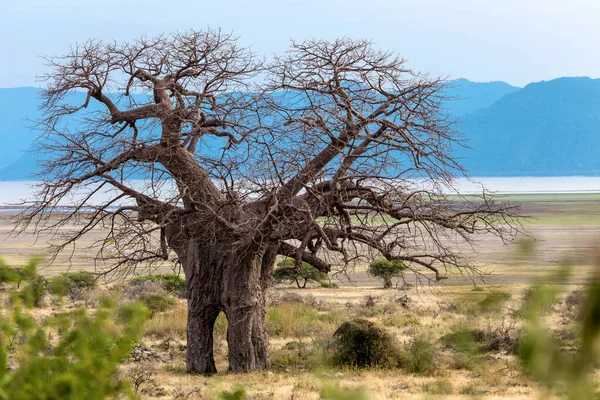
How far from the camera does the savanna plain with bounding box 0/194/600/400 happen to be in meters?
1.69

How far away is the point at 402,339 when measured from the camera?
22.0 meters

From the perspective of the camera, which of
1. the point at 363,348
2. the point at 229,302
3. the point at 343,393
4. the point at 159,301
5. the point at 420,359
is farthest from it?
the point at 159,301

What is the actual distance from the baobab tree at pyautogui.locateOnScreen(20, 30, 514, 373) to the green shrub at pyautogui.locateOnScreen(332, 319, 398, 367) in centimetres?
198

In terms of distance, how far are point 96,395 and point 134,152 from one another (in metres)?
14.0

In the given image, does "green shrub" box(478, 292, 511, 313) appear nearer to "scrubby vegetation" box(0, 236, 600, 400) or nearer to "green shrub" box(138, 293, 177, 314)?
"scrubby vegetation" box(0, 236, 600, 400)

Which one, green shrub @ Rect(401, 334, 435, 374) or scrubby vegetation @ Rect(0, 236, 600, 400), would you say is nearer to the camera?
scrubby vegetation @ Rect(0, 236, 600, 400)

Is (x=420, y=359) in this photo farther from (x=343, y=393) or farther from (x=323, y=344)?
(x=343, y=393)

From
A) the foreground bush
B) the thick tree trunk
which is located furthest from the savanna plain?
the thick tree trunk

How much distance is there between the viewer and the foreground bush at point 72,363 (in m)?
2.99

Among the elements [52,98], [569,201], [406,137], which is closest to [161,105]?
[52,98]

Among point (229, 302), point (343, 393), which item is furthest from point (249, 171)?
point (343, 393)

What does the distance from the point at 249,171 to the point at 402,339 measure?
7.20m

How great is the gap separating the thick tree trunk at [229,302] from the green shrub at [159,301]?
952 cm

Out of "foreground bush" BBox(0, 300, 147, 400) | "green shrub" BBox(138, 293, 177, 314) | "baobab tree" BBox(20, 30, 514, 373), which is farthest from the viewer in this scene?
"green shrub" BBox(138, 293, 177, 314)
